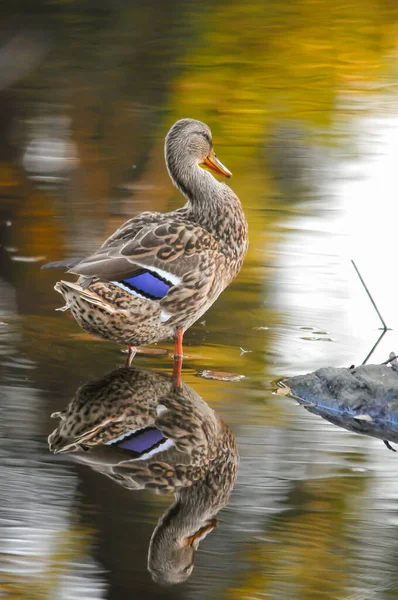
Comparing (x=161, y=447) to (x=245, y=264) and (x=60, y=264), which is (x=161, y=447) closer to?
(x=60, y=264)

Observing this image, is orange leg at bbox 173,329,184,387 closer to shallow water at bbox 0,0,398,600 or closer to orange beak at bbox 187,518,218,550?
shallow water at bbox 0,0,398,600

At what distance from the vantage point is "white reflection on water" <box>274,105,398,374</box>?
23.1 ft

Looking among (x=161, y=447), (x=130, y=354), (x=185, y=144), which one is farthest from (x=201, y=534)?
(x=185, y=144)

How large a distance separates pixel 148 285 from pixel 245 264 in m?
2.02

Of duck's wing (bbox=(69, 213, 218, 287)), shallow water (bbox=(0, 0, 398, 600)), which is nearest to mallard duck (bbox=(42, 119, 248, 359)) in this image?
duck's wing (bbox=(69, 213, 218, 287))

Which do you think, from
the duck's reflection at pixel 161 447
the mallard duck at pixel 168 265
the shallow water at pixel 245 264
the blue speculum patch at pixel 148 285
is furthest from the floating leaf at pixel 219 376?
the blue speculum patch at pixel 148 285

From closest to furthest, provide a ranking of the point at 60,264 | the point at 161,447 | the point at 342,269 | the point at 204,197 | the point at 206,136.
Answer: the point at 161,447
the point at 60,264
the point at 204,197
the point at 206,136
the point at 342,269

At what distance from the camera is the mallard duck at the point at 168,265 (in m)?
6.49

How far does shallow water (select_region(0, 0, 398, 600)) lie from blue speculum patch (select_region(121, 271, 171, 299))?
1.22 ft

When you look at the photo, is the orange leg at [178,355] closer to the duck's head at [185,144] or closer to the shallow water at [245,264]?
the shallow water at [245,264]

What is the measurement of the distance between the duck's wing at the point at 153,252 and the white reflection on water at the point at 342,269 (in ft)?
2.22

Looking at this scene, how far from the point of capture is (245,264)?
8602 millimetres

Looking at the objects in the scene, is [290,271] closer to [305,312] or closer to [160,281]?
[305,312]

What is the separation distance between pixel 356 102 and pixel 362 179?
350cm
